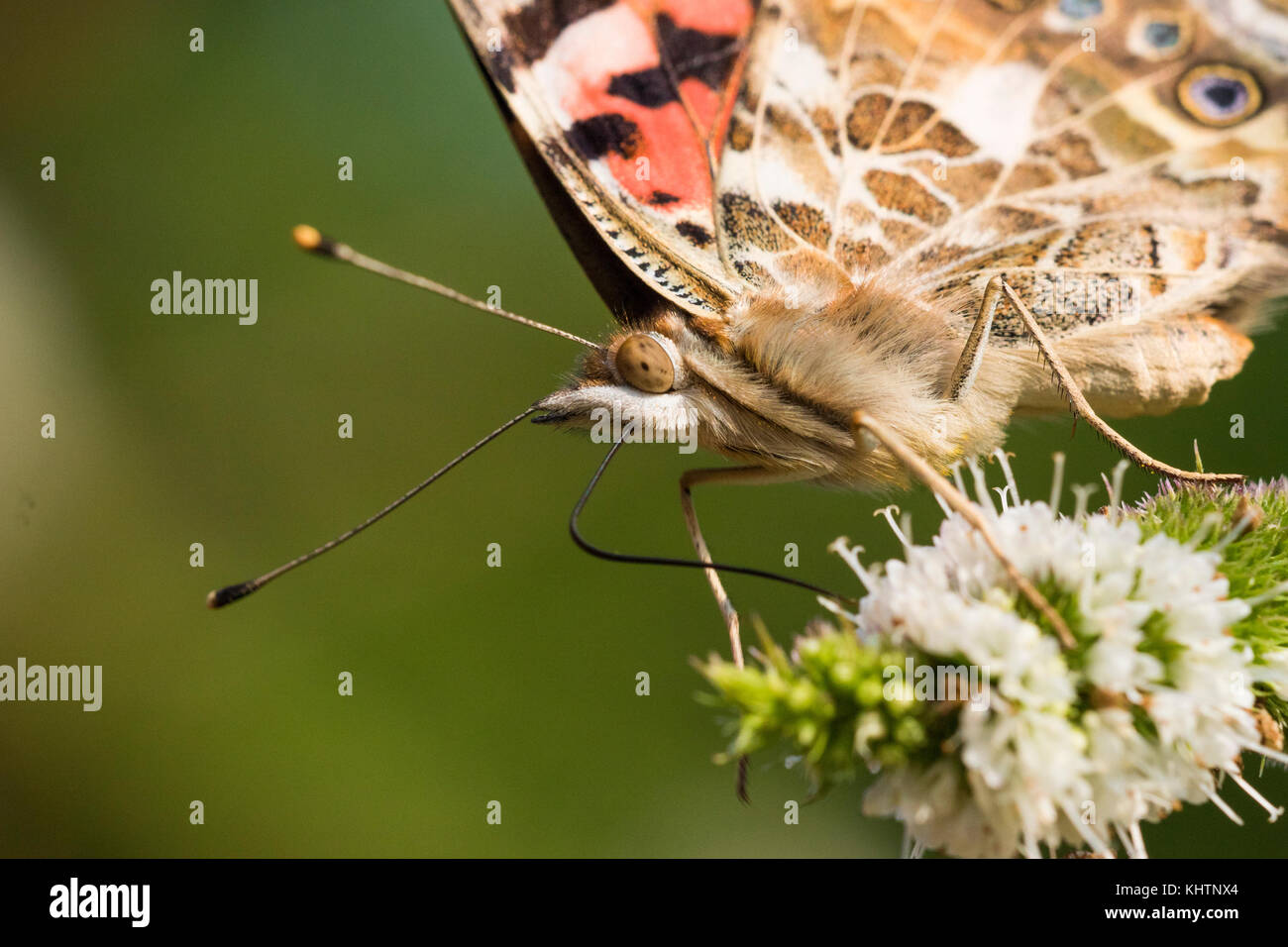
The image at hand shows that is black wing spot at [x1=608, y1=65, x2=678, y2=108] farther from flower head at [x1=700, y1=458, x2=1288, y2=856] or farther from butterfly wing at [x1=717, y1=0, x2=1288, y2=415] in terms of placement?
flower head at [x1=700, y1=458, x2=1288, y2=856]

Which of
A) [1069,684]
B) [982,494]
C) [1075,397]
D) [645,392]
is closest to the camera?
[1069,684]

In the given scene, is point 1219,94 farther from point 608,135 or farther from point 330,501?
point 330,501

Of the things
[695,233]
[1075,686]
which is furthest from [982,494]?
[695,233]

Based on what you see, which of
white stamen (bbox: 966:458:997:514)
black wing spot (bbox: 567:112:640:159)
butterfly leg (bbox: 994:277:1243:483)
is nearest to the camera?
white stamen (bbox: 966:458:997:514)

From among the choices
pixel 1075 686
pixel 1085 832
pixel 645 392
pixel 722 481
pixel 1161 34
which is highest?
pixel 1161 34

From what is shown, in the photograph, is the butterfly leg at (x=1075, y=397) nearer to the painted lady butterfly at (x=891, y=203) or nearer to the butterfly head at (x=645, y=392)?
the painted lady butterfly at (x=891, y=203)

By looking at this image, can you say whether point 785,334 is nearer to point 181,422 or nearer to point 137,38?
point 181,422

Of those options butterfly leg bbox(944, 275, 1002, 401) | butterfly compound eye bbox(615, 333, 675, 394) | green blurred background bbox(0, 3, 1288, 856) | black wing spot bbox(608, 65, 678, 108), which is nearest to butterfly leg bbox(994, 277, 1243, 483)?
butterfly leg bbox(944, 275, 1002, 401)
